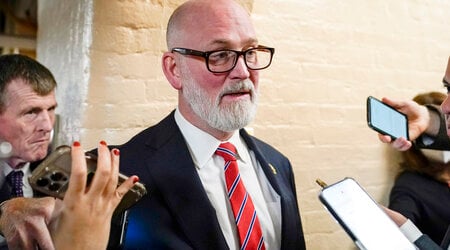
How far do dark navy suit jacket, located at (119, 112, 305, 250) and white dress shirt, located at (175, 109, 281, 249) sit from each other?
2 centimetres

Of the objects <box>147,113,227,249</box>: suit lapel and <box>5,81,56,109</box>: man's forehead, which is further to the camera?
<box>5,81,56,109</box>: man's forehead

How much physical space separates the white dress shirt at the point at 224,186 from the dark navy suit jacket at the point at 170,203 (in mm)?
25

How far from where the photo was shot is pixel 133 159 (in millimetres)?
1000

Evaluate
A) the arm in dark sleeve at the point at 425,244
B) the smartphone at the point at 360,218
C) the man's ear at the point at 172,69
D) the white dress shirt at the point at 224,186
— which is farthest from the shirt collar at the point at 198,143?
the arm in dark sleeve at the point at 425,244

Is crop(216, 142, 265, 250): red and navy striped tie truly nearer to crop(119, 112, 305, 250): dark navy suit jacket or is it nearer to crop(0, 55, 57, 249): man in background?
crop(119, 112, 305, 250): dark navy suit jacket

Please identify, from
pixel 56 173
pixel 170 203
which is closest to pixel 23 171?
pixel 170 203

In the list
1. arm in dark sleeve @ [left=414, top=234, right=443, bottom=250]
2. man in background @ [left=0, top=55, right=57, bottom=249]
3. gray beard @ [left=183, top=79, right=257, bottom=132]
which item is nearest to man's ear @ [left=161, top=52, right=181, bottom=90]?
gray beard @ [left=183, top=79, right=257, bottom=132]

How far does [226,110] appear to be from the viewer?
1.01 m

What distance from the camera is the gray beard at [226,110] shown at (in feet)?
3.32

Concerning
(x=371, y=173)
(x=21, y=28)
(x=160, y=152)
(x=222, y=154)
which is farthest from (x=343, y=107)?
(x=21, y=28)

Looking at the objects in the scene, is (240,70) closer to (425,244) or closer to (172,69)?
(172,69)

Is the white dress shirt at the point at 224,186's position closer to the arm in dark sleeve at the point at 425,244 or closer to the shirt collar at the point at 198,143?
the shirt collar at the point at 198,143

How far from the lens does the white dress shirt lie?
995 mm

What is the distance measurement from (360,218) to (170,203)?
0.41 metres
